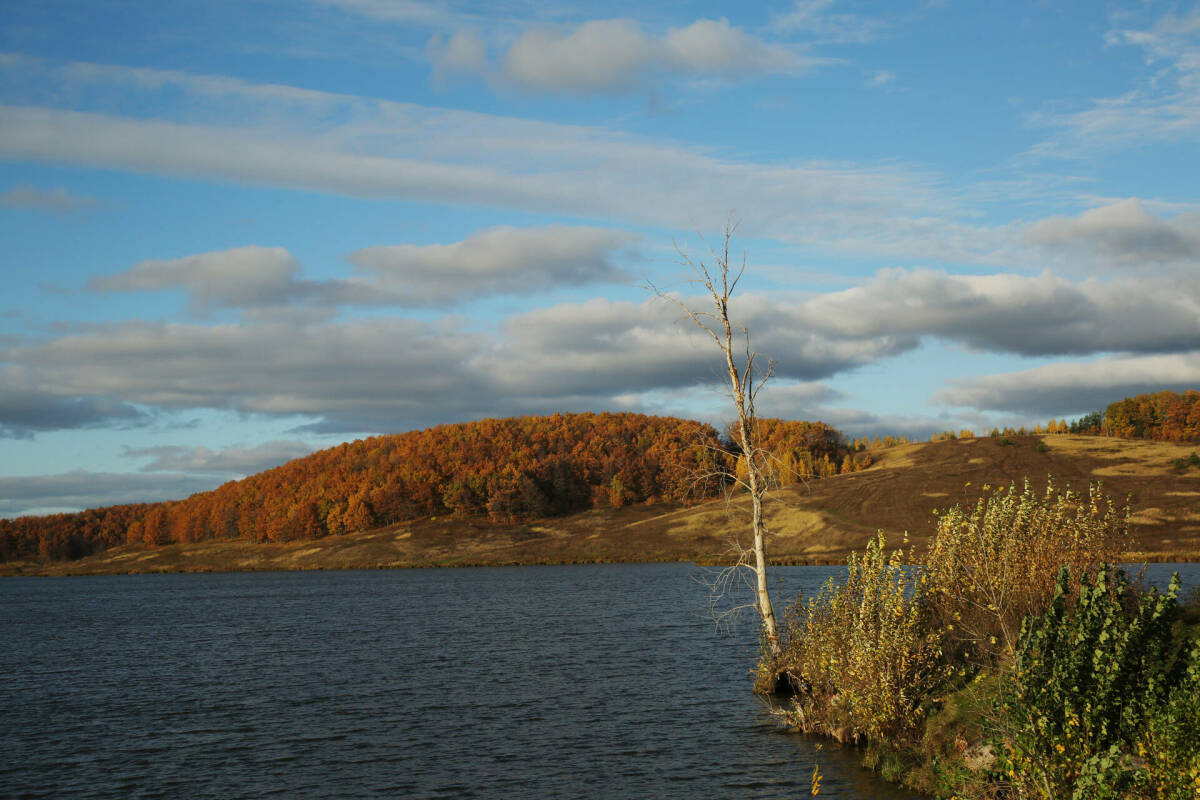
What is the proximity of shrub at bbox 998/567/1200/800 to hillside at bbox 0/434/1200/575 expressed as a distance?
101 m

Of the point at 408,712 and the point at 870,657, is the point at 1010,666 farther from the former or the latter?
the point at 408,712

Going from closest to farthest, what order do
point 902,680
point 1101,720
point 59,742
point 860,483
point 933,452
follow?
point 1101,720, point 902,680, point 59,742, point 860,483, point 933,452

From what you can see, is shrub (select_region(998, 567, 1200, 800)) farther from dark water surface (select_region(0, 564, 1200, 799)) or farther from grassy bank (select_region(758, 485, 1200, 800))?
dark water surface (select_region(0, 564, 1200, 799))

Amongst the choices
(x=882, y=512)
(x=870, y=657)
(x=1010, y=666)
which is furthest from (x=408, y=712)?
(x=882, y=512)

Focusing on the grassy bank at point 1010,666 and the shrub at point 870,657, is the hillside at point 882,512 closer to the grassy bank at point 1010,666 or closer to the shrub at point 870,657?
the shrub at point 870,657

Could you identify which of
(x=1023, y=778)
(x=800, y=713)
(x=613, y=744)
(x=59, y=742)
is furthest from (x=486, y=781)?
(x=59, y=742)

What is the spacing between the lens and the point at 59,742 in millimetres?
33438

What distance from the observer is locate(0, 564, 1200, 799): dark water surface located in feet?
86.2

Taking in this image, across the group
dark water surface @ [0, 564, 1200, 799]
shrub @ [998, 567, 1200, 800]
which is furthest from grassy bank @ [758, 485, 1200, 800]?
dark water surface @ [0, 564, 1200, 799]

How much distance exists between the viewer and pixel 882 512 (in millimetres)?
147250

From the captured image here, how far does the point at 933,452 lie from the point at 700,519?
5073 cm

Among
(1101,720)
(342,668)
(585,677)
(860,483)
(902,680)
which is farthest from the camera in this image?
(860,483)

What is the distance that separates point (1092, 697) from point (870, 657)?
9104 millimetres

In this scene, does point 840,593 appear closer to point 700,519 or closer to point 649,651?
point 649,651
